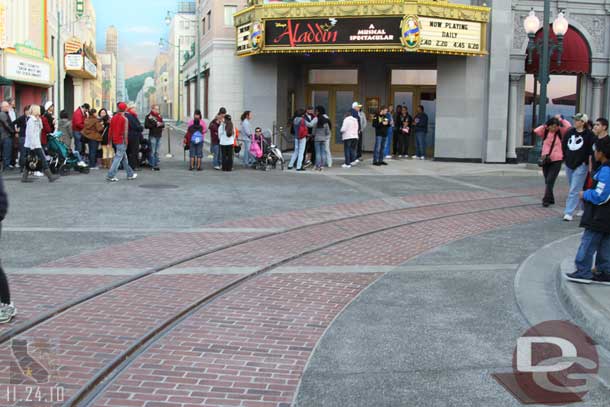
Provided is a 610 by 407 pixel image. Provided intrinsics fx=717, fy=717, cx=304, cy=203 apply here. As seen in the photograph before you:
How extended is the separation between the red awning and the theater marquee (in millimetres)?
2145

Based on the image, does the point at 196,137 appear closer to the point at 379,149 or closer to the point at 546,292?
the point at 379,149

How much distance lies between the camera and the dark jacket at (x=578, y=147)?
1223 centimetres

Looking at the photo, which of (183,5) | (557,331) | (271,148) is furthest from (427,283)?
(183,5)

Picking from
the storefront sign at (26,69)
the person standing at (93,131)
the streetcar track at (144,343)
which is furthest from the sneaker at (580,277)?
the storefront sign at (26,69)

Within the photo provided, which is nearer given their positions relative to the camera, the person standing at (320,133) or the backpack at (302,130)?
the backpack at (302,130)

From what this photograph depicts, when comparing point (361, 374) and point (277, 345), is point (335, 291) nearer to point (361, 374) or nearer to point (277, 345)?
point (277, 345)

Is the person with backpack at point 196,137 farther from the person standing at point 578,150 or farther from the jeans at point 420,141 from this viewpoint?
the person standing at point 578,150

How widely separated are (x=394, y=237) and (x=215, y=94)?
23.0 m

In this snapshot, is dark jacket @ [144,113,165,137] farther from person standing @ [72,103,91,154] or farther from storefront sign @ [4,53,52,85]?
storefront sign @ [4,53,52,85]

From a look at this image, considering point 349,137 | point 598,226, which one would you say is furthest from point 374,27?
point 598,226

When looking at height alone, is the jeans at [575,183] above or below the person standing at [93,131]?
below

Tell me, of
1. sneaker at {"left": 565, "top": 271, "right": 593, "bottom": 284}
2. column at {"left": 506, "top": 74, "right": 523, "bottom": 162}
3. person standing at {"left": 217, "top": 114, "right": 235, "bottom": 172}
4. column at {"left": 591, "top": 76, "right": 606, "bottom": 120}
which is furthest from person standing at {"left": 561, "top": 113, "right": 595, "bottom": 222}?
column at {"left": 591, "top": 76, "right": 606, "bottom": 120}

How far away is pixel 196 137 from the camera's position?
20656mm

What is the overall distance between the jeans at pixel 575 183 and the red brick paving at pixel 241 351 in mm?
6260
